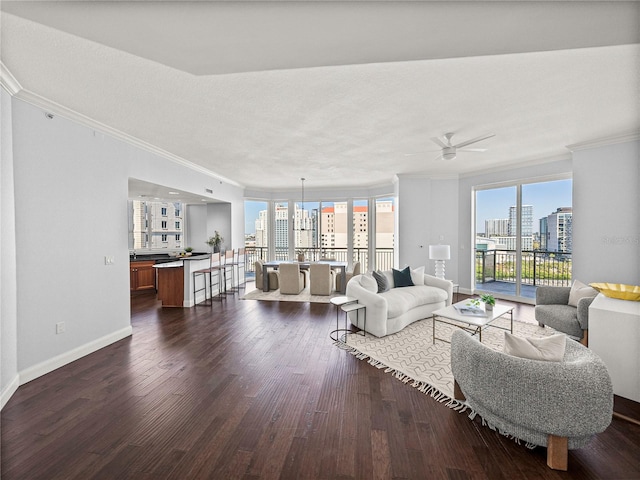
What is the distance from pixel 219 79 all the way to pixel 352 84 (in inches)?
46.9

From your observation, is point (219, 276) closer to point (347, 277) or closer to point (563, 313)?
point (347, 277)

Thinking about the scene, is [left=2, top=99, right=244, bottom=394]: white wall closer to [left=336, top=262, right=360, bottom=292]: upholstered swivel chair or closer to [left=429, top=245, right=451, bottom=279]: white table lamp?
[left=336, top=262, right=360, bottom=292]: upholstered swivel chair

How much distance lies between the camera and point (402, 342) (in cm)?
357

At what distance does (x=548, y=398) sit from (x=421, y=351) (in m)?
1.73

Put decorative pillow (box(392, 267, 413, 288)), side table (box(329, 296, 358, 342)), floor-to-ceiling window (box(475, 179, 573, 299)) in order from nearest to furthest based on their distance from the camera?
side table (box(329, 296, 358, 342)) < decorative pillow (box(392, 267, 413, 288)) < floor-to-ceiling window (box(475, 179, 573, 299))

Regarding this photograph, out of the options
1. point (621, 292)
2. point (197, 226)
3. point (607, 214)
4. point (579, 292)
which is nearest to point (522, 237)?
point (607, 214)

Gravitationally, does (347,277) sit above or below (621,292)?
below

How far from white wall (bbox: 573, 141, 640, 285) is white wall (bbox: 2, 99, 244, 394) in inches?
270

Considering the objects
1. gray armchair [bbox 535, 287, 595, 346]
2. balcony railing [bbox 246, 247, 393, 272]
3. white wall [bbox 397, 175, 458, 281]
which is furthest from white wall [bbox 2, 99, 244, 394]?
gray armchair [bbox 535, 287, 595, 346]

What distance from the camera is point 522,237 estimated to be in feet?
18.4

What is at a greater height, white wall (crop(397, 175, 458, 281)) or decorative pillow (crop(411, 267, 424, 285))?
white wall (crop(397, 175, 458, 281))

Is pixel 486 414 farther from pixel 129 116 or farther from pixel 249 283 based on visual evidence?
pixel 249 283

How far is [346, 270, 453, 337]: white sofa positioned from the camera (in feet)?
12.1

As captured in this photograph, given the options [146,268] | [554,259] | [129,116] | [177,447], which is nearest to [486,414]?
[177,447]
